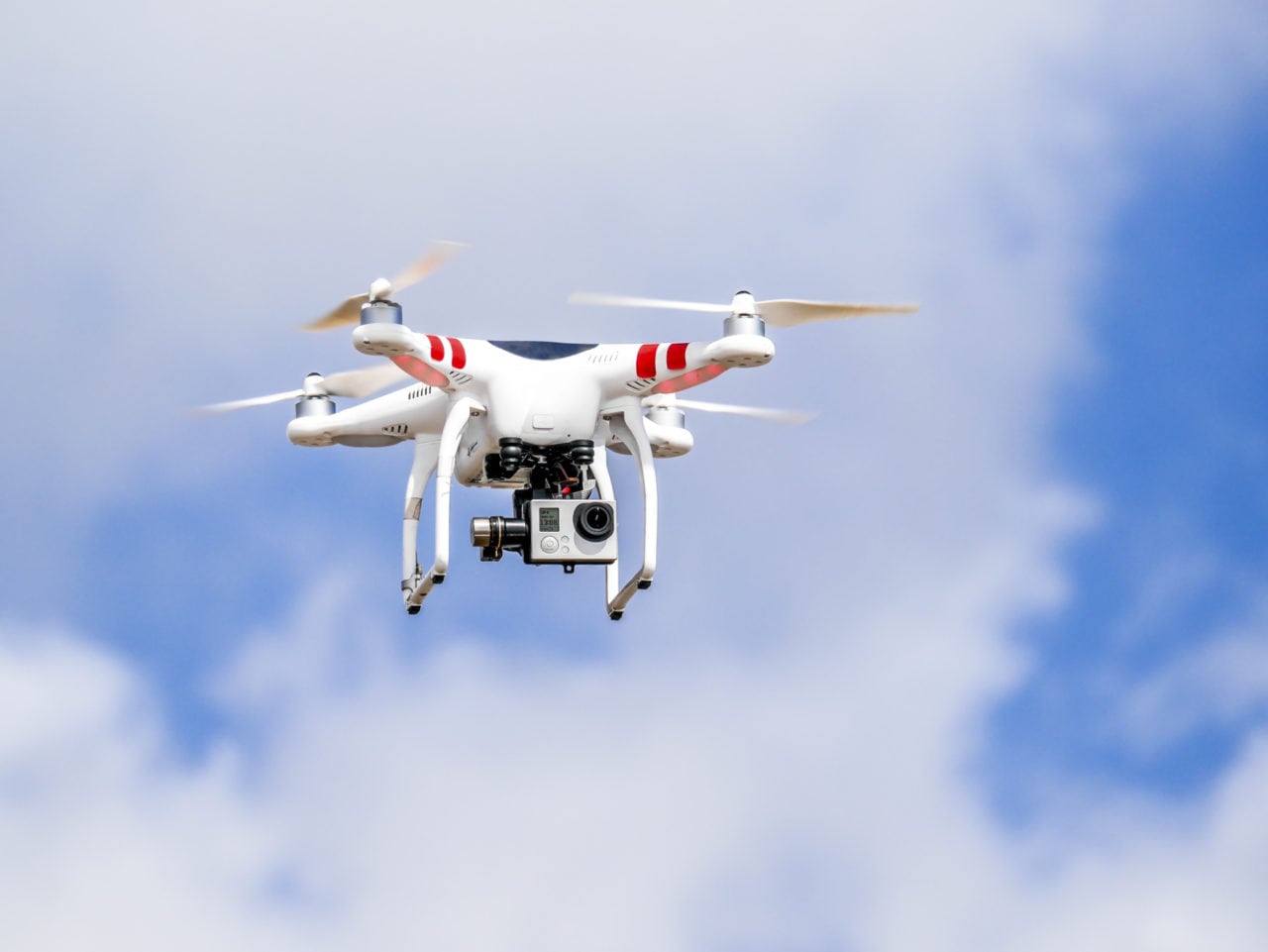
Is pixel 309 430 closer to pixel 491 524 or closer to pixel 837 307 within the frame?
pixel 491 524

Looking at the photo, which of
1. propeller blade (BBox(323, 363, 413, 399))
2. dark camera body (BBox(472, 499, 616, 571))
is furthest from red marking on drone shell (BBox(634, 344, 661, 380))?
propeller blade (BBox(323, 363, 413, 399))

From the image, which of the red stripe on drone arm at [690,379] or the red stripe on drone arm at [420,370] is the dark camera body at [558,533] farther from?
the red stripe on drone arm at [420,370]

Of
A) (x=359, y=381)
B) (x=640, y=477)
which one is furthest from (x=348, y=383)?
(x=640, y=477)

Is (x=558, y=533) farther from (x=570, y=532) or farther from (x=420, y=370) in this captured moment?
(x=420, y=370)

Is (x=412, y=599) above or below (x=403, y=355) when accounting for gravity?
below

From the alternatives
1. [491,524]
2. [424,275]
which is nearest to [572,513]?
[491,524]

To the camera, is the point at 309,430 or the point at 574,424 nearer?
the point at 574,424

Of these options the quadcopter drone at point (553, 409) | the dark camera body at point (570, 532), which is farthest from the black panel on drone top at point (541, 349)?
the dark camera body at point (570, 532)
